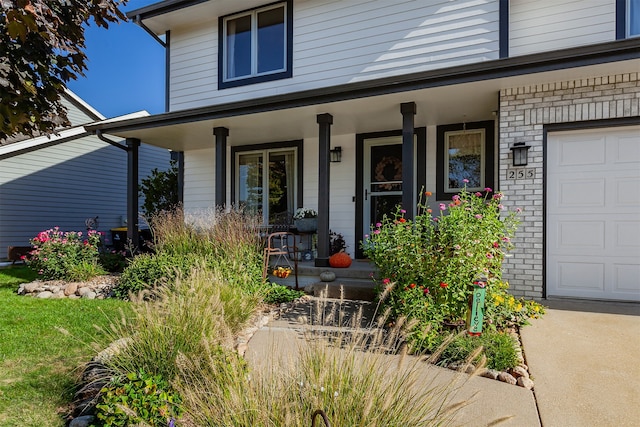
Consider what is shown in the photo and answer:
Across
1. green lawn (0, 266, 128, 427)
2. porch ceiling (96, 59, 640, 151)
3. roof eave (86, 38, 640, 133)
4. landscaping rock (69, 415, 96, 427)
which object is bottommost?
green lawn (0, 266, 128, 427)

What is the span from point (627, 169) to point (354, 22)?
506 cm

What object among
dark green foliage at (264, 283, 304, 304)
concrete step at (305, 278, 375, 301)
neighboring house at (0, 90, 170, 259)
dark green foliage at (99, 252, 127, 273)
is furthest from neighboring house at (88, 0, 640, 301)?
neighboring house at (0, 90, 170, 259)

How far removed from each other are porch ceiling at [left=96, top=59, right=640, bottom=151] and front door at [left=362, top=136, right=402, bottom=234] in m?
0.37

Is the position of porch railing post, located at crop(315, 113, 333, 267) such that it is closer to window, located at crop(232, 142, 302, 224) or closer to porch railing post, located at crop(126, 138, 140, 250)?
window, located at crop(232, 142, 302, 224)

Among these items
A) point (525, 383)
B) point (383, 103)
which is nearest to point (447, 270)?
point (525, 383)

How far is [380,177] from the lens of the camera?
7.25 metres

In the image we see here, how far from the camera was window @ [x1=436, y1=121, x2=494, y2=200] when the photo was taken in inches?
249

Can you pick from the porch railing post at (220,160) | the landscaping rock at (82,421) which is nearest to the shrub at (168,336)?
the landscaping rock at (82,421)

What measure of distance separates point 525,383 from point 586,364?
2.33ft

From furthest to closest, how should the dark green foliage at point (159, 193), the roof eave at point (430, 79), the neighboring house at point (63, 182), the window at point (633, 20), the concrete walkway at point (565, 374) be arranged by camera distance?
the neighboring house at point (63, 182)
the dark green foliage at point (159, 193)
the window at point (633, 20)
the roof eave at point (430, 79)
the concrete walkway at point (565, 374)

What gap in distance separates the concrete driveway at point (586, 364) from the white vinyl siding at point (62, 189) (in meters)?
13.0

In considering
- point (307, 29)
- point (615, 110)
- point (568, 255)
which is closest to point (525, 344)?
point (568, 255)

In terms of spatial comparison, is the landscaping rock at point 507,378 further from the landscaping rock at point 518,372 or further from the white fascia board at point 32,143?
the white fascia board at point 32,143

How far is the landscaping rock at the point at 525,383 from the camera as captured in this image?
2.60 m
